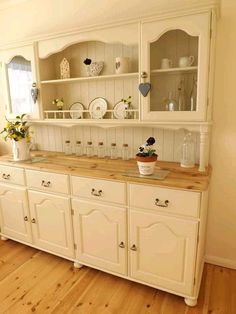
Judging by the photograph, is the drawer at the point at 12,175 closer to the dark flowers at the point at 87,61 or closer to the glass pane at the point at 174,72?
the dark flowers at the point at 87,61

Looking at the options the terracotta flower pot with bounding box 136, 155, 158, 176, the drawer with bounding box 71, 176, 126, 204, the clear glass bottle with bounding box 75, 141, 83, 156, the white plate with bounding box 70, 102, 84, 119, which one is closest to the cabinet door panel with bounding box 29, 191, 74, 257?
the drawer with bounding box 71, 176, 126, 204

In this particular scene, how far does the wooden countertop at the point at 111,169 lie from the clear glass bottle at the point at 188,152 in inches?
2.2

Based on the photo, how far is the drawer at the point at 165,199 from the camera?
1356 mm

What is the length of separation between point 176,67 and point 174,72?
1.3 inches

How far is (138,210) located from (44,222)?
0.90 meters

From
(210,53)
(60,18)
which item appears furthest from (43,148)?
(210,53)

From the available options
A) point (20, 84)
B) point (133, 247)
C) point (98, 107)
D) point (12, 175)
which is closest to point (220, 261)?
point (133, 247)

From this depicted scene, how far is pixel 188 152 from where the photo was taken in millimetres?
1765

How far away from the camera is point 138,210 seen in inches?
60.2

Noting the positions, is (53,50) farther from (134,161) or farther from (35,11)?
(134,161)

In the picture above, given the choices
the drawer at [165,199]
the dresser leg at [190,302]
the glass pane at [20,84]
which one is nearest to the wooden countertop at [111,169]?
the drawer at [165,199]

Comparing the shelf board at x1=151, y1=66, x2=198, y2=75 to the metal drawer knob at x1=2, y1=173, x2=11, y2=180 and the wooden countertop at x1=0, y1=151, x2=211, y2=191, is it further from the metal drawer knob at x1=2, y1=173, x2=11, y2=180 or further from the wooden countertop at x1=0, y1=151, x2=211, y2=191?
the metal drawer knob at x1=2, y1=173, x2=11, y2=180

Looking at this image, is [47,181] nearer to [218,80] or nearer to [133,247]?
[133,247]

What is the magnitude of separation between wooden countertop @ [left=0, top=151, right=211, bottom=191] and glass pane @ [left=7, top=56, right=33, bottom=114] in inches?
18.9
